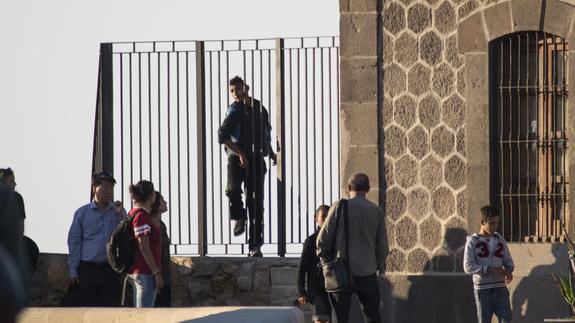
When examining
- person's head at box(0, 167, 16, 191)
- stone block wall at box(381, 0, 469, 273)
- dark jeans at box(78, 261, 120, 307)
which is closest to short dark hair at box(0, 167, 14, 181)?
person's head at box(0, 167, 16, 191)

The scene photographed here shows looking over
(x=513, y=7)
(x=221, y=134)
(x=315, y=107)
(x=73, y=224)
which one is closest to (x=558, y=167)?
(x=513, y=7)

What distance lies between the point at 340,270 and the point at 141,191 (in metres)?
1.77

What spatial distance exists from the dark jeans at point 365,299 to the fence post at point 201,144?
10.7 feet

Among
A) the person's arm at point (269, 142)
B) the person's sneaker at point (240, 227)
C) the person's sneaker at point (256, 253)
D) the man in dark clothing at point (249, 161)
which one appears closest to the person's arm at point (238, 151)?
the man in dark clothing at point (249, 161)

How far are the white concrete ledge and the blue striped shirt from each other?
457cm

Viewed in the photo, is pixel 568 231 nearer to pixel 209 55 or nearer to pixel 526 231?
pixel 526 231

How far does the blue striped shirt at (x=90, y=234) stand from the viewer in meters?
12.5

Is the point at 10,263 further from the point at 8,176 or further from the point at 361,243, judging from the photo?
the point at 8,176

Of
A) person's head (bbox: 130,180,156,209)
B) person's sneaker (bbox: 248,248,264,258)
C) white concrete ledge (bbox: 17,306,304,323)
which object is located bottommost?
person's sneaker (bbox: 248,248,264,258)

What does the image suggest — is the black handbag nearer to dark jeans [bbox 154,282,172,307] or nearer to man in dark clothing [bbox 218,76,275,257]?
dark jeans [bbox 154,282,172,307]

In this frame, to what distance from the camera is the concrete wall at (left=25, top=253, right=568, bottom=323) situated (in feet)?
43.0

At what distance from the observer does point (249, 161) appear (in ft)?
49.2

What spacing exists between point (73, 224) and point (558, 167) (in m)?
4.54

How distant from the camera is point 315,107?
14.7 meters
